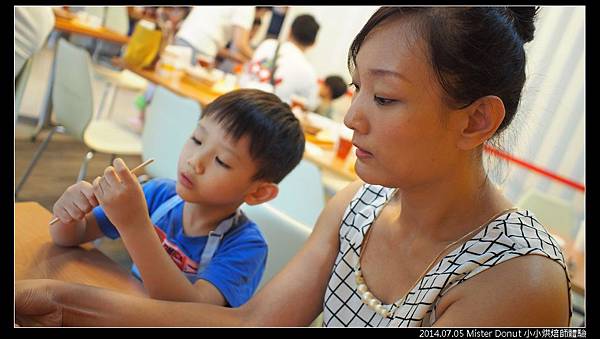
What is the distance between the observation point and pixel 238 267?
1.05m

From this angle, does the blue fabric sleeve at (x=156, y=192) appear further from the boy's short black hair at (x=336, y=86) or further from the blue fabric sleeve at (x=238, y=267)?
the boy's short black hair at (x=336, y=86)

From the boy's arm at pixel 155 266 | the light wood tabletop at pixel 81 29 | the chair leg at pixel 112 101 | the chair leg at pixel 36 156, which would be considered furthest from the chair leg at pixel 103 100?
the boy's arm at pixel 155 266

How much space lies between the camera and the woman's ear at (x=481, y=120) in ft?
2.24

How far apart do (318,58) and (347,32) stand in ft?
2.26

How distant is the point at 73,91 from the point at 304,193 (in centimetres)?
120

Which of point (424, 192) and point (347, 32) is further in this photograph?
point (347, 32)

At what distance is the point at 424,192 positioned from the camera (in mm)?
812

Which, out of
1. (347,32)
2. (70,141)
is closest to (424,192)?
(70,141)

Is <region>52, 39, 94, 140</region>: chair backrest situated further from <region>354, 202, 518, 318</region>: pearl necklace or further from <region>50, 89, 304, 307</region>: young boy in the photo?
<region>354, 202, 518, 318</region>: pearl necklace

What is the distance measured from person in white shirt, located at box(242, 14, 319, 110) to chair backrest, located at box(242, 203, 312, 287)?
2143 millimetres

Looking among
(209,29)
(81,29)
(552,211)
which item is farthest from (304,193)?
(81,29)

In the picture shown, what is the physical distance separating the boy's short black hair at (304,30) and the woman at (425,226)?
325cm
